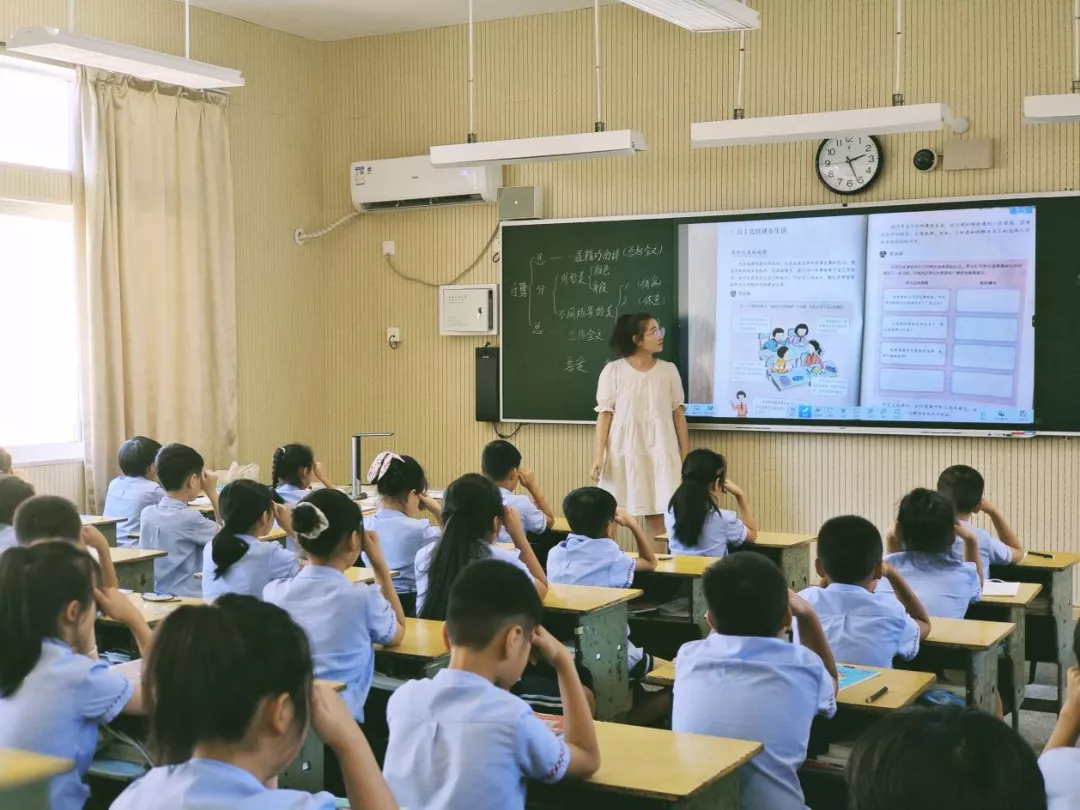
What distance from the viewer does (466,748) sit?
2.08 metres

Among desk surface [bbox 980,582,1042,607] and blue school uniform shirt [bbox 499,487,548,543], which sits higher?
blue school uniform shirt [bbox 499,487,548,543]

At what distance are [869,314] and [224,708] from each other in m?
5.52

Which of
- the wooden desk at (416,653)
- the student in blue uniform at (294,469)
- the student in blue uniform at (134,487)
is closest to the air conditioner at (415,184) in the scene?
the student in blue uniform at (294,469)

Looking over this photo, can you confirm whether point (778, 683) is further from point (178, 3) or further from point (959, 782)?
point (178, 3)

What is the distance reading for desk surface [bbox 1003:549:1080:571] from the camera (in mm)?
4578

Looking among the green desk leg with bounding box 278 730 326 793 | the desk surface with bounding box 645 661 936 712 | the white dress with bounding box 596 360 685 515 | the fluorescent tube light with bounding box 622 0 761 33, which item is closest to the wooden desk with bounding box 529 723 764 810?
the desk surface with bounding box 645 661 936 712

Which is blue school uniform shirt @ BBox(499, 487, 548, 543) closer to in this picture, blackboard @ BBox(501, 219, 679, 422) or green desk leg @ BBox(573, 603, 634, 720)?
green desk leg @ BBox(573, 603, 634, 720)

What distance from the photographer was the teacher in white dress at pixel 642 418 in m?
6.72

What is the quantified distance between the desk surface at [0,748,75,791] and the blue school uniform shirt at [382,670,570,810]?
54 centimetres

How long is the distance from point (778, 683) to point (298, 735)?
122 centimetres

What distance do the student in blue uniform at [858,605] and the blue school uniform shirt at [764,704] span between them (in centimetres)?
66

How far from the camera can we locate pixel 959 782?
3.85ft

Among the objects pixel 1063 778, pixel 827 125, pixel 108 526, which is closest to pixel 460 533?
pixel 1063 778

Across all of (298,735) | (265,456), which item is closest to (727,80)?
(265,456)
